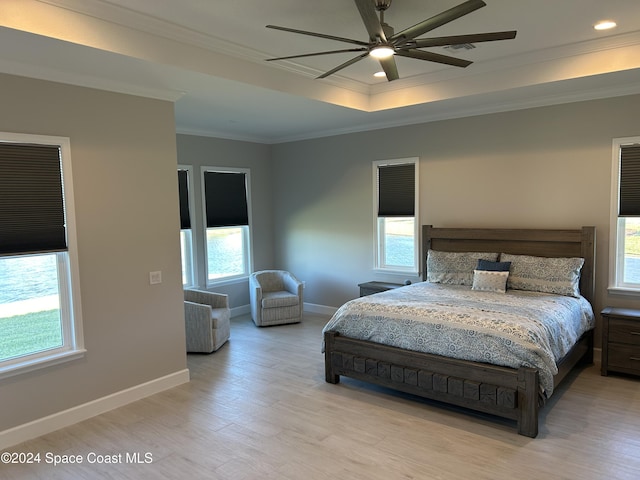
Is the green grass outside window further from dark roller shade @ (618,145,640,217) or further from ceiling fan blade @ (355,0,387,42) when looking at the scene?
dark roller shade @ (618,145,640,217)

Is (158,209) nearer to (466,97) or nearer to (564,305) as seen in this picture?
(466,97)

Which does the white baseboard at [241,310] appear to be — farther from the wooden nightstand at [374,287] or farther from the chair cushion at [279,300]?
the wooden nightstand at [374,287]

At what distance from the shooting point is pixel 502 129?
5.29 metres

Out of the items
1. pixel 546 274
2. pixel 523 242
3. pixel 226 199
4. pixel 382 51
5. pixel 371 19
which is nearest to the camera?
pixel 371 19

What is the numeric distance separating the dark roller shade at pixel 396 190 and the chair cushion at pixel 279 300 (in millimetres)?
1714

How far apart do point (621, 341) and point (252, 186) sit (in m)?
5.25

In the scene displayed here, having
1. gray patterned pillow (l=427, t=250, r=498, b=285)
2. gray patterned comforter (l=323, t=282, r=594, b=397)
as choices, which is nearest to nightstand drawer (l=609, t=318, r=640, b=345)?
gray patterned comforter (l=323, t=282, r=594, b=397)

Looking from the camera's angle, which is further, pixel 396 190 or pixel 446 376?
pixel 396 190

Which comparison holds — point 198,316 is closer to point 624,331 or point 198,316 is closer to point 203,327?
point 203,327

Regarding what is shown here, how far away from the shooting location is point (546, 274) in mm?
4684

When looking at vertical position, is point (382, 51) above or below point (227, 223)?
above

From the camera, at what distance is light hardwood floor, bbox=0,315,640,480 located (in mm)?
2939

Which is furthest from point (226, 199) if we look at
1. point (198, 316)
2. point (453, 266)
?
point (453, 266)

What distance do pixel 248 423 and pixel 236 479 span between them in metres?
0.74
